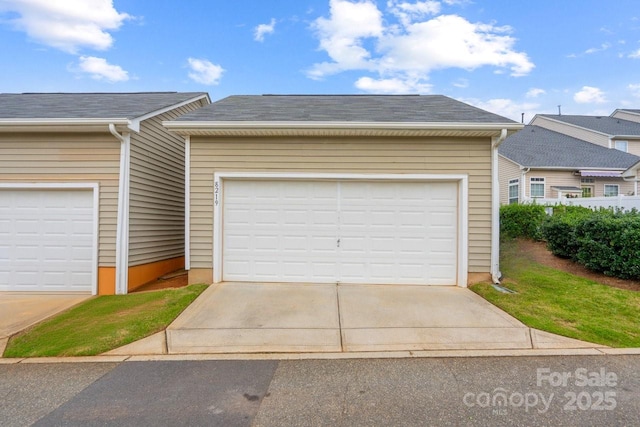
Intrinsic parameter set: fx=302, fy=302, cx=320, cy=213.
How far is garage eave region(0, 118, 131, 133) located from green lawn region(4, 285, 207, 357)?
338cm

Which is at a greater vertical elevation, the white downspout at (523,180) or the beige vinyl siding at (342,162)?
the white downspout at (523,180)

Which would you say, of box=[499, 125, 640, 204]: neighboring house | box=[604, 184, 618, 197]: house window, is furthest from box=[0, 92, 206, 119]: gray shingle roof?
box=[604, 184, 618, 197]: house window

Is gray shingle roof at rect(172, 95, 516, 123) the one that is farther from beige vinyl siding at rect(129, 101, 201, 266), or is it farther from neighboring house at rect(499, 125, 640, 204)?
neighboring house at rect(499, 125, 640, 204)

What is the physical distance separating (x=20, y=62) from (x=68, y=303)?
1150 cm

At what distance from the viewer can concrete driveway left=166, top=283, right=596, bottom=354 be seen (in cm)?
388

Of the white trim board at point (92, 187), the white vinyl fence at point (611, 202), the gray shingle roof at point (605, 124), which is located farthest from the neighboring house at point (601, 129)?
the white trim board at point (92, 187)

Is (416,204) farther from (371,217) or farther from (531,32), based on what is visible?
(531,32)

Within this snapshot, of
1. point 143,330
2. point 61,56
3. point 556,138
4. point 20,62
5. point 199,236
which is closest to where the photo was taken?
point 143,330

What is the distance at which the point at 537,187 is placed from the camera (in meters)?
15.8

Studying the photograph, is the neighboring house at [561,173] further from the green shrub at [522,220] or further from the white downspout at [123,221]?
the white downspout at [123,221]

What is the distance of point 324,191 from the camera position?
252 inches

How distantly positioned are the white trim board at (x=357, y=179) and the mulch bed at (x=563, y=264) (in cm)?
240

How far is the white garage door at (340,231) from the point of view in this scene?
249 inches

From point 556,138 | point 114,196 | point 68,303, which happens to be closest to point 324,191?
point 114,196
